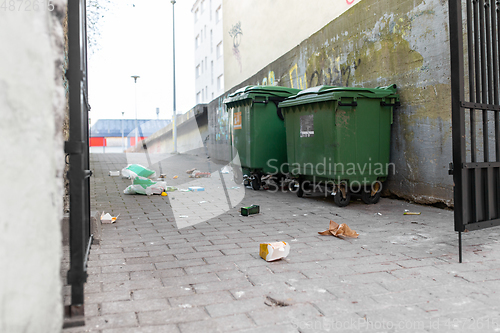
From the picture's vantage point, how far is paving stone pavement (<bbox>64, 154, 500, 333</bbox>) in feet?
6.94

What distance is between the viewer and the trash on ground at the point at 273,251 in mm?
3121

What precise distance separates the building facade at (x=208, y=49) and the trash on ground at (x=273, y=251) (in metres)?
27.4

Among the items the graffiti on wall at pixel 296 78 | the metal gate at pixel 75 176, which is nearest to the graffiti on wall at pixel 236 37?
the graffiti on wall at pixel 296 78

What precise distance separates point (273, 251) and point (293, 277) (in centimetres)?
36

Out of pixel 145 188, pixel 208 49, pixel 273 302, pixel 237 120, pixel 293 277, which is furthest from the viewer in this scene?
pixel 208 49

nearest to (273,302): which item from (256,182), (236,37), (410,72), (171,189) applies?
(410,72)

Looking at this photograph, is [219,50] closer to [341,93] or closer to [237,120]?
[237,120]

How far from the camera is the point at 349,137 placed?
5.49m

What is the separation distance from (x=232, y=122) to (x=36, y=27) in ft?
21.0

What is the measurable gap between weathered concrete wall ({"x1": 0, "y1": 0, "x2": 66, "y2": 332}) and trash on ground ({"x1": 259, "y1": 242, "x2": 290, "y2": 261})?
167 centimetres

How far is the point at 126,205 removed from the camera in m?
5.82

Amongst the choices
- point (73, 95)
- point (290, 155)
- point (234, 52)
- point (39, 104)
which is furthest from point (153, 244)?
point (234, 52)

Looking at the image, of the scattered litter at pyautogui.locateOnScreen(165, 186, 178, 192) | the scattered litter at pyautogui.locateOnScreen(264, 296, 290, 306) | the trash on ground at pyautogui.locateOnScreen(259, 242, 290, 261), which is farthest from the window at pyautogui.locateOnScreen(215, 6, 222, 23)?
the scattered litter at pyautogui.locateOnScreen(264, 296, 290, 306)

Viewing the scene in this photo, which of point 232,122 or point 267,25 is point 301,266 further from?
point 267,25
